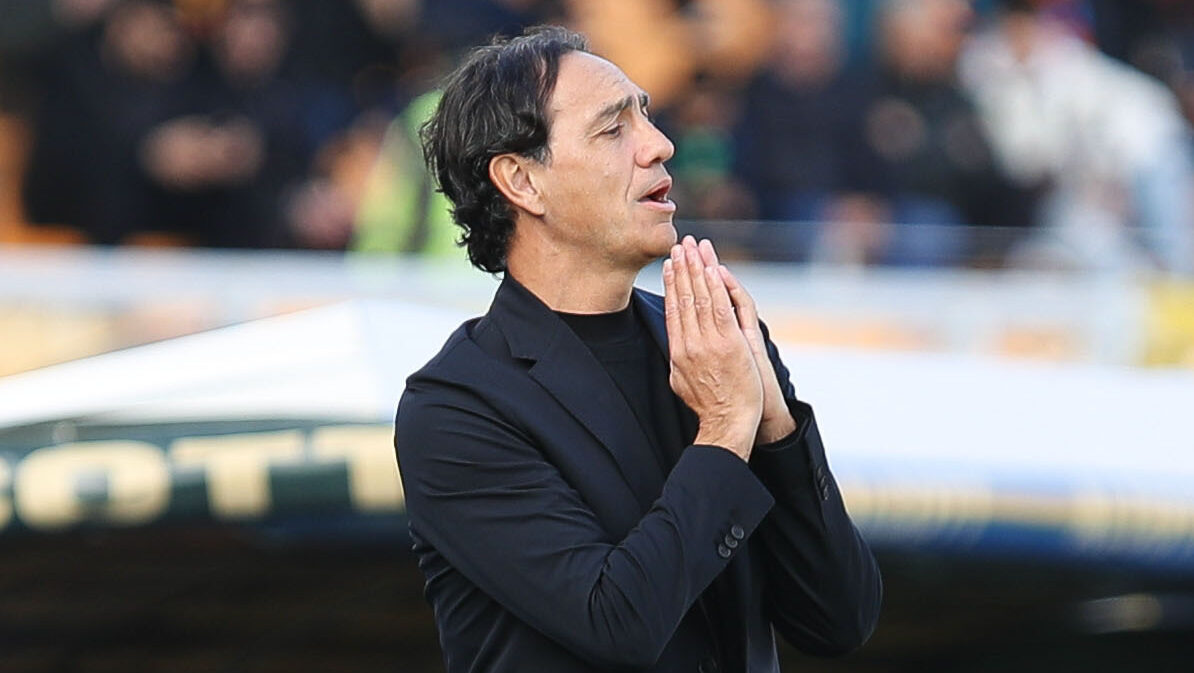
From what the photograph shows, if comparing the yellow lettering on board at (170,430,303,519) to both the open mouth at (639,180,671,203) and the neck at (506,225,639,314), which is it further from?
the open mouth at (639,180,671,203)

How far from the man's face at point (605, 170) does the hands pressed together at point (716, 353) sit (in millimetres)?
75

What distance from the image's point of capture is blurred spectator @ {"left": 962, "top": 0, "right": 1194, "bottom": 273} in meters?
7.49

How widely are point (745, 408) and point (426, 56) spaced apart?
5.41 m

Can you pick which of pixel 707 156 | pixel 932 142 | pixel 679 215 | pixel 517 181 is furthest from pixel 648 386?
pixel 932 142

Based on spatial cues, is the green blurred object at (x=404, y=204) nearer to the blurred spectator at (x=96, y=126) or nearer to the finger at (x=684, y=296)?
the blurred spectator at (x=96, y=126)

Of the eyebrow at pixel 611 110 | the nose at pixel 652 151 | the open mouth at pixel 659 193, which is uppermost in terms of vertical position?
the eyebrow at pixel 611 110

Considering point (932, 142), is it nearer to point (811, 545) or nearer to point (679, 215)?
point (679, 215)

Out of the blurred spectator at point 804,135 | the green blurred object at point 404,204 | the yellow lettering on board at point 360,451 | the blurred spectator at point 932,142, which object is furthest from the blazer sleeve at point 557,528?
the blurred spectator at point 932,142

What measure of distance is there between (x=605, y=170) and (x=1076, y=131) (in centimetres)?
579

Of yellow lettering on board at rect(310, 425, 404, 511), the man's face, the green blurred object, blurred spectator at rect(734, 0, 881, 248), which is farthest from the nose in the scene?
blurred spectator at rect(734, 0, 881, 248)

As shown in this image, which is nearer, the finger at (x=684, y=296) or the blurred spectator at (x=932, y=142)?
the finger at (x=684, y=296)

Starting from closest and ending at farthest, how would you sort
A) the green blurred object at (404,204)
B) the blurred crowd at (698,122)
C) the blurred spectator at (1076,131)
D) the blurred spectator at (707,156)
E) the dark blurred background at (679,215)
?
the dark blurred background at (679,215), the green blurred object at (404,204), the blurred crowd at (698,122), the blurred spectator at (707,156), the blurred spectator at (1076,131)

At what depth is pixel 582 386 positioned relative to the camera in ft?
7.71

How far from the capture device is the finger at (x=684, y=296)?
2268 millimetres
